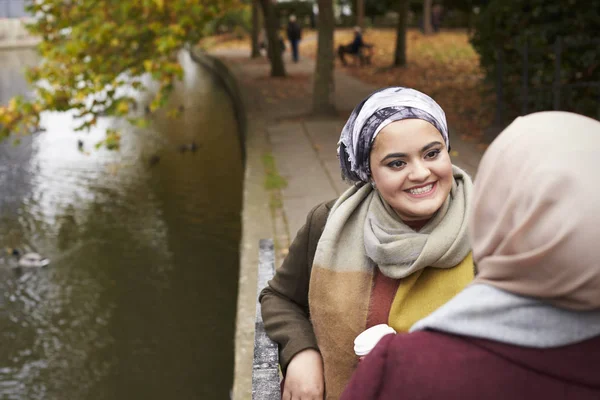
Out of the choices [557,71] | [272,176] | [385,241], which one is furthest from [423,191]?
[557,71]

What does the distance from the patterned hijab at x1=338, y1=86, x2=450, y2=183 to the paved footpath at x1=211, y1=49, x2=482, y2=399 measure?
7.52ft

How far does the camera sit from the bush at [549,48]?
9.07m

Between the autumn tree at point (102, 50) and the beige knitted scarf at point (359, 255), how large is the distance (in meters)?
7.49

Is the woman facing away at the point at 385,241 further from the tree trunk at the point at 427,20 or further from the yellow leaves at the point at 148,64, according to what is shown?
the tree trunk at the point at 427,20

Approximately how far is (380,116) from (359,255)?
0.37 meters

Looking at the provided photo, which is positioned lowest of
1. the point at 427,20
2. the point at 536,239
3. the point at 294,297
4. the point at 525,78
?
the point at 427,20

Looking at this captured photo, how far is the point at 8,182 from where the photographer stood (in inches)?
517

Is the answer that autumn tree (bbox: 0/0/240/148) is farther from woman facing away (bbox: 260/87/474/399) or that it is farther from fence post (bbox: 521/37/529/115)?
woman facing away (bbox: 260/87/474/399)

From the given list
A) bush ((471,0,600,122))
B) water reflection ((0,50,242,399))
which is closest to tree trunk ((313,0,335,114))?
water reflection ((0,50,242,399))

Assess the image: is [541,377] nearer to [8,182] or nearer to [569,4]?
[569,4]

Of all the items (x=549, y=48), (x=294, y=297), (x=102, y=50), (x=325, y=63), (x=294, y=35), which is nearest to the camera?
(x=294, y=297)

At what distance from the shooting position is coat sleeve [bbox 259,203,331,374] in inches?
86.8

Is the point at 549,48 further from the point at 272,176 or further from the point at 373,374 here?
the point at 373,374

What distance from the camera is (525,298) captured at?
4.09ft
